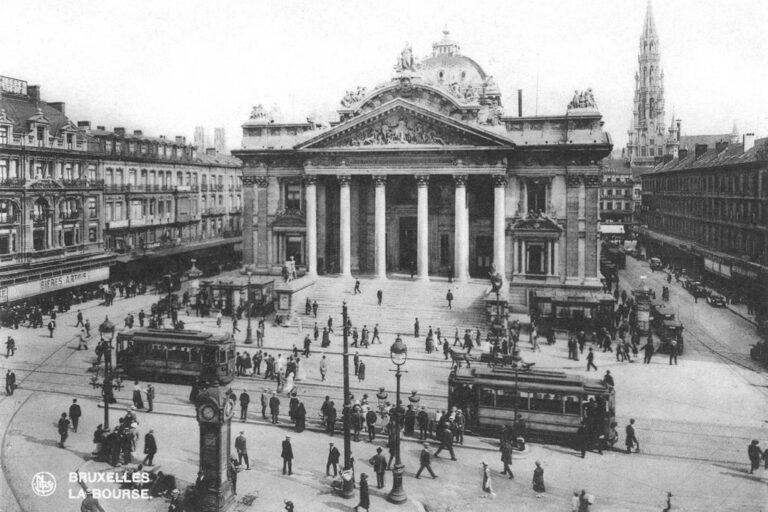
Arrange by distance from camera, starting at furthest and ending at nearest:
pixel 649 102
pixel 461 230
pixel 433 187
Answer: pixel 649 102 → pixel 433 187 → pixel 461 230

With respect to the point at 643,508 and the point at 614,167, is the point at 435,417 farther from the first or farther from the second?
the point at 614,167

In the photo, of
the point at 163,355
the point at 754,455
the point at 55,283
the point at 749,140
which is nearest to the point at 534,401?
the point at 754,455

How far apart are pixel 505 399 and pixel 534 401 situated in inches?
42.3

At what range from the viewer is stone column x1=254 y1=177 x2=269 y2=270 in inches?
2189

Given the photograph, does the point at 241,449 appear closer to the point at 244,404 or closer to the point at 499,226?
the point at 244,404

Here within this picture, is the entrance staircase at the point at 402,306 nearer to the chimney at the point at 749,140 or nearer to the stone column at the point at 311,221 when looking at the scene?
the stone column at the point at 311,221

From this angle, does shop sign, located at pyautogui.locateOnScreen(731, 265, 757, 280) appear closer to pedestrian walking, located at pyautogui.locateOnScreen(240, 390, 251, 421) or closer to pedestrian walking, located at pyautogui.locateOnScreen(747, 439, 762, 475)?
pedestrian walking, located at pyautogui.locateOnScreen(747, 439, 762, 475)

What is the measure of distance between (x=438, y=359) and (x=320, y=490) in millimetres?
16790

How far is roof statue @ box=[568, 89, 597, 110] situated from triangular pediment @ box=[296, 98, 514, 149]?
6.51 meters

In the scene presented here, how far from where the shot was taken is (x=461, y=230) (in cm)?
4875

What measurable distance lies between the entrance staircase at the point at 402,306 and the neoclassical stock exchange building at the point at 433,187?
2.05m

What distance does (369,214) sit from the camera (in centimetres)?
5478

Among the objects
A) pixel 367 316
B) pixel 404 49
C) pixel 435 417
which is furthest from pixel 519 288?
pixel 435 417

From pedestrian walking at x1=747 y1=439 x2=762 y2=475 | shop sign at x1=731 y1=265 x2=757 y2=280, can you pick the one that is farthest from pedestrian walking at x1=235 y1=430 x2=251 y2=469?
shop sign at x1=731 y1=265 x2=757 y2=280
